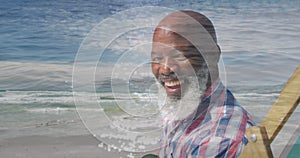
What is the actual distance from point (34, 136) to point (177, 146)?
3151 mm

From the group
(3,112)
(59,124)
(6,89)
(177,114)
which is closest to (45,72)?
(6,89)

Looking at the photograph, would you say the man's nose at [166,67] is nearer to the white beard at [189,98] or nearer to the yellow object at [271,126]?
the white beard at [189,98]

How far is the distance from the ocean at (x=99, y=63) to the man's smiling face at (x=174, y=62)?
0.15 feet

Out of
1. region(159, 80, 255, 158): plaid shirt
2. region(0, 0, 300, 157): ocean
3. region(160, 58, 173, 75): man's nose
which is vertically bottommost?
region(0, 0, 300, 157): ocean

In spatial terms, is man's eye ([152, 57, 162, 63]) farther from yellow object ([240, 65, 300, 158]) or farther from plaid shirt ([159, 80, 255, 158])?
yellow object ([240, 65, 300, 158])

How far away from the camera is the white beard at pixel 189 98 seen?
1331 millimetres

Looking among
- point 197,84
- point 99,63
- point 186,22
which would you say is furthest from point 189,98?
point 99,63

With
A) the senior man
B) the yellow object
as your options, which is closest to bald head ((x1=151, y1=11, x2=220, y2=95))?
the senior man

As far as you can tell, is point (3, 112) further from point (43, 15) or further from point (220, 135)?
point (43, 15)

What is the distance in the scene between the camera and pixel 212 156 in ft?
4.18

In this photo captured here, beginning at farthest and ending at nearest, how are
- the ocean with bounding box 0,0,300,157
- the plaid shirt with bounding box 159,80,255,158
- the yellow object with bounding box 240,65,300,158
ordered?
the ocean with bounding box 0,0,300,157 → the plaid shirt with bounding box 159,80,255,158 → the yellow object with bounding box 240,65,300,158

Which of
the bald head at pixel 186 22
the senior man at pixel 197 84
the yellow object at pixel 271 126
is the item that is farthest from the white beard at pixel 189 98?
the yellow object at pixel 271 126

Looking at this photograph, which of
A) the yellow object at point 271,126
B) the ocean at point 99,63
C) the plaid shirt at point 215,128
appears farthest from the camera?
the ocean at point 99,63

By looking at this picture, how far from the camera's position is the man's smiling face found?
1317mm
